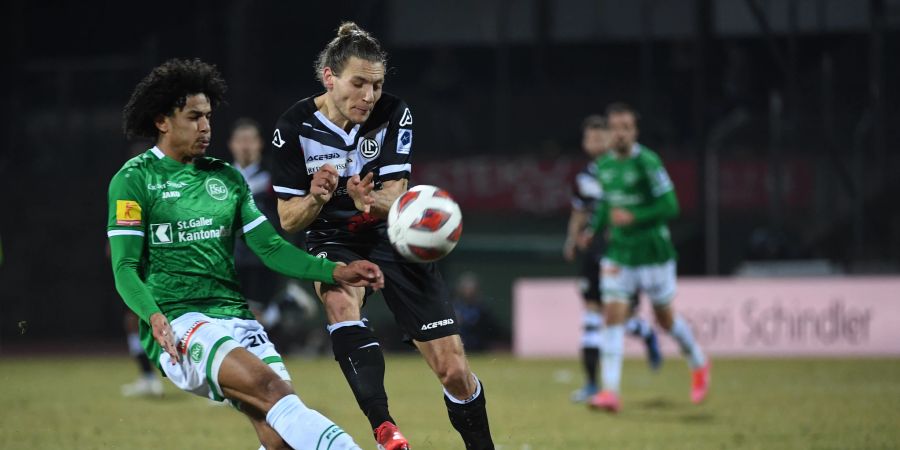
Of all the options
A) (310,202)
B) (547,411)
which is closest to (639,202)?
(547,411)

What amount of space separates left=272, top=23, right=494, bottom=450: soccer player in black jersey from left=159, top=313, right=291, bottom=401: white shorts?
2.66ft

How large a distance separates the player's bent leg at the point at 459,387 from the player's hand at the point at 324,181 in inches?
42.2

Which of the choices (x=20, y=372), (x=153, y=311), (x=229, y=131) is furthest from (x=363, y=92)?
(x=229, y=131)

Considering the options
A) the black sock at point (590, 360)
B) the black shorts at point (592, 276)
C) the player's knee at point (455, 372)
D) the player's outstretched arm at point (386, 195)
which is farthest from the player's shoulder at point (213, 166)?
the black shorts at point (592, 276)

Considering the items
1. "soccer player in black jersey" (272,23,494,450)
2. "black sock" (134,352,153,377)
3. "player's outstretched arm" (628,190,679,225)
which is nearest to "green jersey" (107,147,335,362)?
"soccer player in black jersey" (272,23,494,450)

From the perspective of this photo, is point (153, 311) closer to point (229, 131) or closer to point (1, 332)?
point (229, 131)

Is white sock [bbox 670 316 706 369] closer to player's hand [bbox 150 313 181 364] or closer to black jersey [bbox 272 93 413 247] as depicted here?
black jersey [bbox 272 93 413 247]

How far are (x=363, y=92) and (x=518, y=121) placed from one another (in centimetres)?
1648

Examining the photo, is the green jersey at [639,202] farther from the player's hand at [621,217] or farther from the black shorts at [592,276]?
the black shorts at [592,276]

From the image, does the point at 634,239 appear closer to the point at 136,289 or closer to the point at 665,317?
the point at 665,317

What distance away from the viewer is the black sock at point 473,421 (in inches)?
258

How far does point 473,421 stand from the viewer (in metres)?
6.55

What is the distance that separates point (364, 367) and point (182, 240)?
126 centimetres

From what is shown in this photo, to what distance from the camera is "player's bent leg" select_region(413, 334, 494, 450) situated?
6.46m
